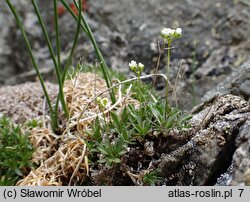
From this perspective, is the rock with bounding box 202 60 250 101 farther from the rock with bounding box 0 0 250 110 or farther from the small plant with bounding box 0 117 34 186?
the small plant with bounding box 0 117 34 186

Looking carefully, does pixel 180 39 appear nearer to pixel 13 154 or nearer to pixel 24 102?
pixel 24 102

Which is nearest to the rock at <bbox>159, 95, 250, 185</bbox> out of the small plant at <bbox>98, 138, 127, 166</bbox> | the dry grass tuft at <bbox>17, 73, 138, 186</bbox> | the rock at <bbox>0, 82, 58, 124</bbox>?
the small plant at <bbox>98, 138, 127, 166</bbox>

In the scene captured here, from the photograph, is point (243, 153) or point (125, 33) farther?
point (125, 33)

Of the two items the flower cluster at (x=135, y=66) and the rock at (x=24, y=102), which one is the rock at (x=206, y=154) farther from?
the rock at (x=24, y=102)

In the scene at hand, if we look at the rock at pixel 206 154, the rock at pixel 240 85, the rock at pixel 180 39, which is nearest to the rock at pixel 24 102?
the rock at pixel 180 39

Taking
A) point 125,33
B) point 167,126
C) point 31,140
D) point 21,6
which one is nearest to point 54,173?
point 31,140

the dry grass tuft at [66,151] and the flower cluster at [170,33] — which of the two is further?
the dry grass tuft at [66,151]

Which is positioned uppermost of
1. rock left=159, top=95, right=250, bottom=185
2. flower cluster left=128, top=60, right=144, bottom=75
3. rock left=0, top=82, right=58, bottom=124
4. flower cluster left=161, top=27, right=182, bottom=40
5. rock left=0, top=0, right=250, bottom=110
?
rock left=0, top=0, right=250, bottom=110

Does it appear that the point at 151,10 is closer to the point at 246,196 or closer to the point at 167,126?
the point at 167,126
